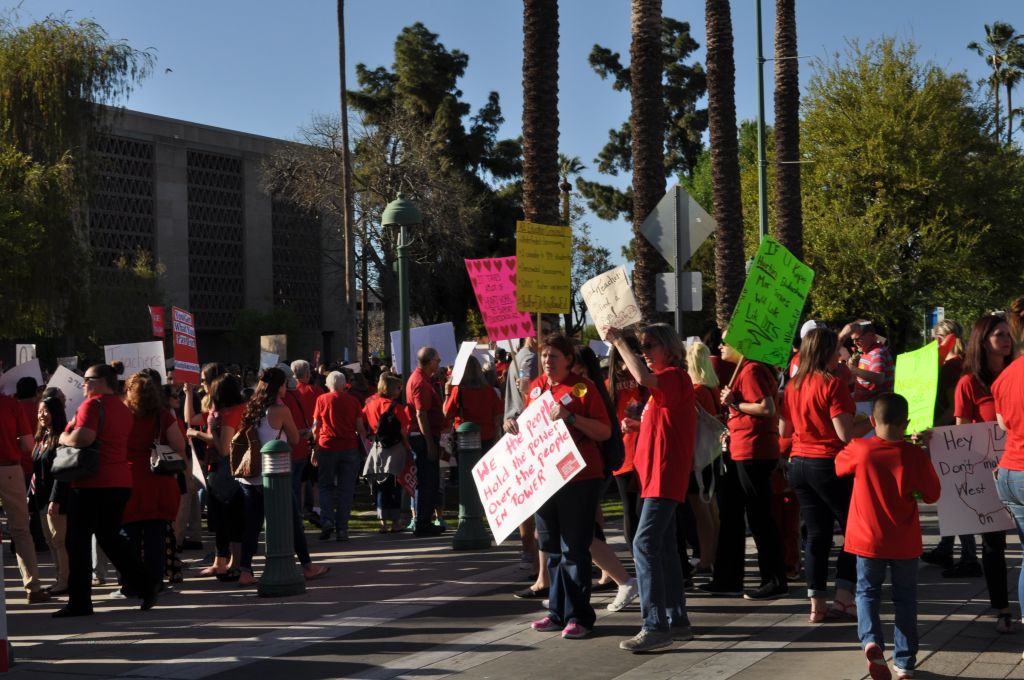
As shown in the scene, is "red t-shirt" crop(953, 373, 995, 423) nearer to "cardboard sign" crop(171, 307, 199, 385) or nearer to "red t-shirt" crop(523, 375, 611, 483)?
"red t-shirt" crop(523, 375, 611, 483)

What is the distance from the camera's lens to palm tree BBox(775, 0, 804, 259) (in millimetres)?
28781

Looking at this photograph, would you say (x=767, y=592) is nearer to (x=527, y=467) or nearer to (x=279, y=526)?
(x=527, y=467)

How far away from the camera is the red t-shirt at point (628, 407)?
8.78 metres

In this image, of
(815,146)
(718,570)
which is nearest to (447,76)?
(815,146)

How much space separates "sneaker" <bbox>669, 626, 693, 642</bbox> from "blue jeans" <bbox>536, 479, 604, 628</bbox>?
0.51 m

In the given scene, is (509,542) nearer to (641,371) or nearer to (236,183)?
(641,371)

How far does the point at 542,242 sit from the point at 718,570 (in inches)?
137

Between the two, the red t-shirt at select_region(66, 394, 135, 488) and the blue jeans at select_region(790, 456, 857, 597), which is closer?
the blue jeans at select_region(790, 456, 857, 597)

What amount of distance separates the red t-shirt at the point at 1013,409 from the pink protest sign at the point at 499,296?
7.93 metres

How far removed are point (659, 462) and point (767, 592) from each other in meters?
2.06

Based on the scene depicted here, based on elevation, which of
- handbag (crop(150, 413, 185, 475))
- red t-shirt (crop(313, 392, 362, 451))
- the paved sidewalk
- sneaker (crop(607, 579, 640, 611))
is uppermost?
red t-shirt (crop(313, 392, 362, 451))

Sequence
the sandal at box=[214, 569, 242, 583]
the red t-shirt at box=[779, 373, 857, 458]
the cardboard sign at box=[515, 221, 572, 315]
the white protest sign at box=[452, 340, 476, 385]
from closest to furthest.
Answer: the red t-shirt at box=[779, 373, 857, 458] < the sandal at box=[214, 569, 242, 583] < the cardboard sign at box=[515, 221, 572, 315] < the white protest sign at box=[452, 340, 476, 385]

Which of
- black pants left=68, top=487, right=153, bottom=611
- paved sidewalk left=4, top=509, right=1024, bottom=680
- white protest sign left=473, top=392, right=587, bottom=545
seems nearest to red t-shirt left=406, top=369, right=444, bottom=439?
paved sidewalk left=4, top=509, right=1024, bottom=680

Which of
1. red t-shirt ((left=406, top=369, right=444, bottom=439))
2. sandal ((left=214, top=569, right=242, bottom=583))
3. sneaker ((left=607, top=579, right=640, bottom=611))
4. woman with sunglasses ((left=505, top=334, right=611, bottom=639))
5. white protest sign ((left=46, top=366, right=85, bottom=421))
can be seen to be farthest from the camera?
red t-shirt ((left=406, top=369, right=444, bottom=439))
